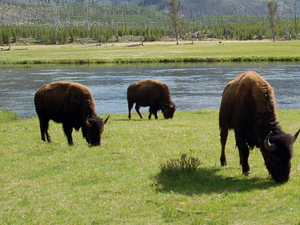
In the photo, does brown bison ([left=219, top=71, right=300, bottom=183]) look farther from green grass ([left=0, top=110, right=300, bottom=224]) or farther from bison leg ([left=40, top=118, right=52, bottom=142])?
bison leg ([left=40, top=118, right=52, bottom=142])

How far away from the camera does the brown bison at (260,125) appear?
7316mm

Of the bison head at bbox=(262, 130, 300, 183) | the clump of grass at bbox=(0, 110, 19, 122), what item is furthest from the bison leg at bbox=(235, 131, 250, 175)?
the clump of grass at bbox=(0, 110, 19, 122)

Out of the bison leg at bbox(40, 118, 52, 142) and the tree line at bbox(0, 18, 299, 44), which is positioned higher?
the tree line at bbox(0, 18, 299, 44)

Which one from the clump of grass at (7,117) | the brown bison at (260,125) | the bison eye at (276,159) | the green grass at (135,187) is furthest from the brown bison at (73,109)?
the clump of grass at (7,117)

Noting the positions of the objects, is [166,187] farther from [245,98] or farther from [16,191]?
[16,191]

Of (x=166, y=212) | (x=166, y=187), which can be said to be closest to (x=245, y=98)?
(x=166, y=187)

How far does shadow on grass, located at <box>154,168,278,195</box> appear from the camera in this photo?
7.44 metres

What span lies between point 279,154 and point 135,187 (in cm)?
322

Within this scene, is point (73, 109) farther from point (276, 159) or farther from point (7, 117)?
point (7, 117)

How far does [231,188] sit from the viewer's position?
7.47 meters

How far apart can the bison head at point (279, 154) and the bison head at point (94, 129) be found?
19.9 feet

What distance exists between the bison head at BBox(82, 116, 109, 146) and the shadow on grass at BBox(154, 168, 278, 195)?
12.7 feet

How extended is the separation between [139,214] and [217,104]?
21863 millimetres

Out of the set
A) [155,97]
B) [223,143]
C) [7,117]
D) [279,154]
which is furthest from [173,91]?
[279,154]
